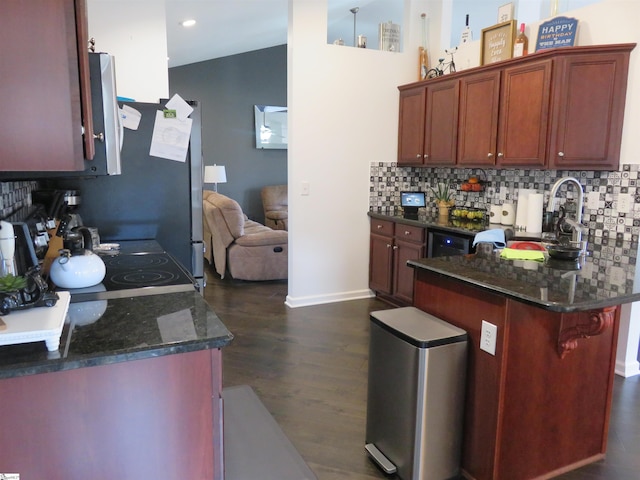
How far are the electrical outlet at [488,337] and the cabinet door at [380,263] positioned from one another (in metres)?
2.55

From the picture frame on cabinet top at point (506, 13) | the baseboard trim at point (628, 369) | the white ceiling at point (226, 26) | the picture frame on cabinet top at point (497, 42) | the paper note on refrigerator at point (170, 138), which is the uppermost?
the white ceiling at point (226, 26)

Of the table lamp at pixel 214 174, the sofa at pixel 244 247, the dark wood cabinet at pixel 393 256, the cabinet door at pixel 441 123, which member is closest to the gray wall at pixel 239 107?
the table lamp at pixel 214 174

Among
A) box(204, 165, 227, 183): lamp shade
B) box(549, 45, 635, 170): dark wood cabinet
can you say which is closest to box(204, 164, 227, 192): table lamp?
box(204, 165, 227, 183): lamp shade

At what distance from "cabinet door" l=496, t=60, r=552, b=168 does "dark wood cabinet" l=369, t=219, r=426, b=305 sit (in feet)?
3.12

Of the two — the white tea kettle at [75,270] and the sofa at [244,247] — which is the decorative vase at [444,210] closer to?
the sofa at [244,247]

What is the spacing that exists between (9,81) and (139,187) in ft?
5.90

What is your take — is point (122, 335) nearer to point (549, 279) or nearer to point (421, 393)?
point (421, 393)

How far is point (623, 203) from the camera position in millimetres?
3146

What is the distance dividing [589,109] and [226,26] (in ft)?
14.5

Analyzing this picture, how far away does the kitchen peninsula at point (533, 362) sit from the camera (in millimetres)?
1857

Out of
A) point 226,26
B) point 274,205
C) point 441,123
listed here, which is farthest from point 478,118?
point 274,205

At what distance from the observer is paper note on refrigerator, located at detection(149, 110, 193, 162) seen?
2.97 metres

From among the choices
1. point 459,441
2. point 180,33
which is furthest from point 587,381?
point 180,33

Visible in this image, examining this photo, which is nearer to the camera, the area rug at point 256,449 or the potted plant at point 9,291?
the potted plant at point 9,291
